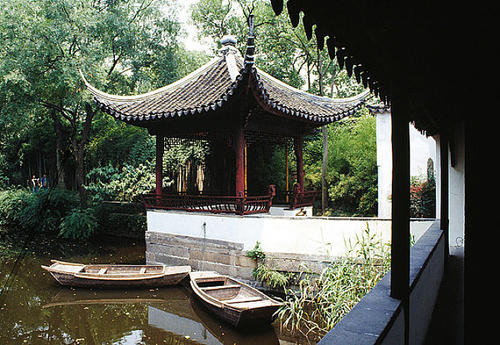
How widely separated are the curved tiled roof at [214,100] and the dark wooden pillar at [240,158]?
0.75 metres

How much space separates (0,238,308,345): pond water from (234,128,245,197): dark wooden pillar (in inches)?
82.8

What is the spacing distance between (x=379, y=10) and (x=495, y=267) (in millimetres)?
897

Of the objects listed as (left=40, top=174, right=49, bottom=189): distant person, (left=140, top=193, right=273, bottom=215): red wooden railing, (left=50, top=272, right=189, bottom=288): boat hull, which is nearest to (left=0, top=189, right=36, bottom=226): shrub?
(left=40, top=174, right=49, bottom=189): distant person

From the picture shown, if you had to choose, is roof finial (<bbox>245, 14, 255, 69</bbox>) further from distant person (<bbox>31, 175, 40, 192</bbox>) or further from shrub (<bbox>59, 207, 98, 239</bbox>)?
distant person (<bbox>31, 175, 40, 192</bbox>)

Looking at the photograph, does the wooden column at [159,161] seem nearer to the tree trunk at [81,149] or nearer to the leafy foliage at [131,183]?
the leafy foliage at [131,183]

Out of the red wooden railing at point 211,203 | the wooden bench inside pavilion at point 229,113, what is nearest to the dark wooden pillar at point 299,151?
the wooden bench inside pavilion at point 229,113

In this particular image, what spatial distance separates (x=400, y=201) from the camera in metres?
2.15

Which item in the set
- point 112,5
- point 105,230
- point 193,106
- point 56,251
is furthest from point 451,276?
point 112,5

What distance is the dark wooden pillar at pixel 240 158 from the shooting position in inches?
289

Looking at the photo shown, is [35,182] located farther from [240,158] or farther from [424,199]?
[424,199]

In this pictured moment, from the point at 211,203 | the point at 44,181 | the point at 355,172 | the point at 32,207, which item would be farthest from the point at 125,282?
the point at 44,181

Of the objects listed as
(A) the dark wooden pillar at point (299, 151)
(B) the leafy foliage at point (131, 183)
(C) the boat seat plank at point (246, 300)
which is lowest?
(C) the boat seat plank at point (246, 300)

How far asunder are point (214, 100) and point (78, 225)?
7551 mm

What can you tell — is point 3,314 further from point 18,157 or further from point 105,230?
point 18,157
